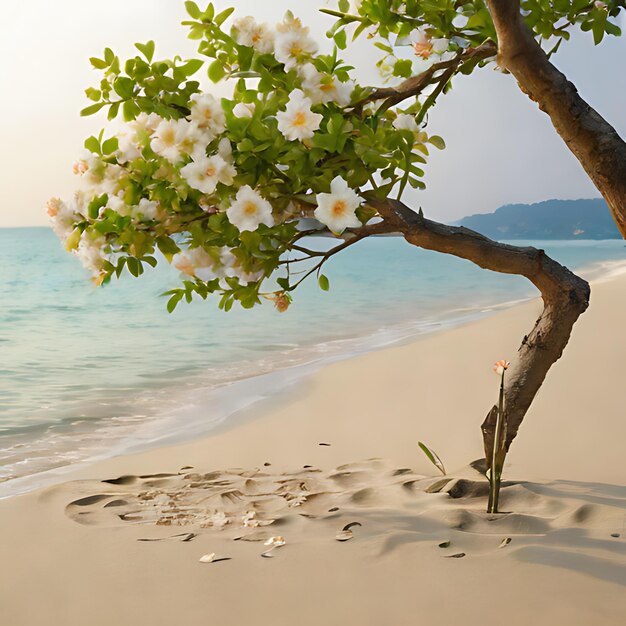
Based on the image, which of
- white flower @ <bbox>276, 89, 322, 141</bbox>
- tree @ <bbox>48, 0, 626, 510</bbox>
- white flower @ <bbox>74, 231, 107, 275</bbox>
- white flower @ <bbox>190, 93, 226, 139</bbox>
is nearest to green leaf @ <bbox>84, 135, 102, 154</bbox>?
tree @ <bbox>48, 0, 626, 510</bbox>

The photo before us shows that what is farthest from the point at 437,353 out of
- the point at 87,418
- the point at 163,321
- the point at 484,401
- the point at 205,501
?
the point at 163,321

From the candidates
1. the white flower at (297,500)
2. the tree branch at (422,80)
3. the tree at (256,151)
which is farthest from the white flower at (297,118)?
the white flower at (297,500)

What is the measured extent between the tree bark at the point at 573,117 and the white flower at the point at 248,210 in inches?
37.2

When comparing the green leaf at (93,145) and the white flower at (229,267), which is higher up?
the green leaf at (93,145)

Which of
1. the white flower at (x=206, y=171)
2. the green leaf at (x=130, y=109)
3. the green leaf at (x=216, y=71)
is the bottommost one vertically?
the white flower at (x=206, y=171)

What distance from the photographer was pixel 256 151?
2.07m

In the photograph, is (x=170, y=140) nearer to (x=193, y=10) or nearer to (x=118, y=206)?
(x=118, y=206)

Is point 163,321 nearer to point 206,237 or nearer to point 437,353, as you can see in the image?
point 437,353

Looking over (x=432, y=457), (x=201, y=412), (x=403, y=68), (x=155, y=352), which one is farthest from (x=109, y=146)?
(x=155, y=352)

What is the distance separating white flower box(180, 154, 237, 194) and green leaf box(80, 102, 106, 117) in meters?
0.33

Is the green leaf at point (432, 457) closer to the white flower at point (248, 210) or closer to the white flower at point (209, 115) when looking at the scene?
the white flower at point (248, 210)

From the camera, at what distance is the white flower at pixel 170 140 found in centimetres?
205

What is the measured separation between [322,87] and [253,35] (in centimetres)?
26

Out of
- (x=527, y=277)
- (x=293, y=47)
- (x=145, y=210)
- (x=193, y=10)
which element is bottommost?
(x=527, y=277)
